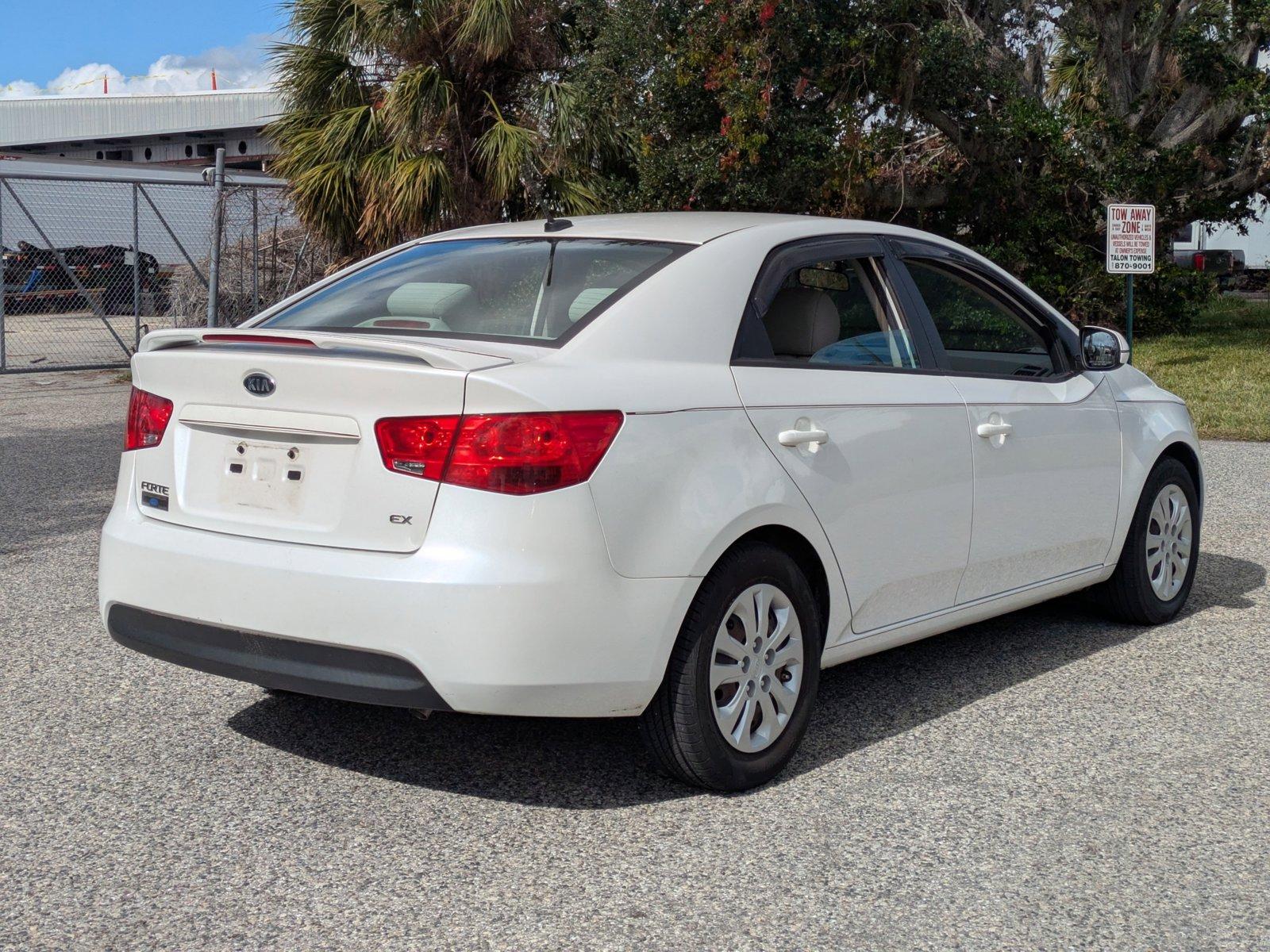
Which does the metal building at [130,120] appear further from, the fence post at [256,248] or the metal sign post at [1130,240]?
the metal sign post at [1130,240]

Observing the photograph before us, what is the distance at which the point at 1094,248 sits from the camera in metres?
20.6

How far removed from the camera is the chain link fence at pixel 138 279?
1770 centimetres

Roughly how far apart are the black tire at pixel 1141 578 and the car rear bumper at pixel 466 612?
2.74 metres

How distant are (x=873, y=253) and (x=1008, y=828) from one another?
1903 mm

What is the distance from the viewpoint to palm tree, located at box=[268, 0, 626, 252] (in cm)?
1561

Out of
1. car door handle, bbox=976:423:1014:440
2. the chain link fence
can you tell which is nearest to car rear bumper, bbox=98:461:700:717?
car door handle, bbox=976:423:1014:440

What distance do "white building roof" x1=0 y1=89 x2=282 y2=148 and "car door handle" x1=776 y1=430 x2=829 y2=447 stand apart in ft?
194

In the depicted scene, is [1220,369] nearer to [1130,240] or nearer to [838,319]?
[1130,240]

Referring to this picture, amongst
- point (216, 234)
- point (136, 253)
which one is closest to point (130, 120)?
point (136, 253)

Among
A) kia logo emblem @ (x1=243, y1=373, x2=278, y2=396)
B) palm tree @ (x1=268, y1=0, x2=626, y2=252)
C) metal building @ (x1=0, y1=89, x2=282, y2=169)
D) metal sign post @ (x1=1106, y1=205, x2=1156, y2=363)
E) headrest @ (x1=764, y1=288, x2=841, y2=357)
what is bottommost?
kia logo emblem @ (x1=243, y1=373, x2=278, y2=396)

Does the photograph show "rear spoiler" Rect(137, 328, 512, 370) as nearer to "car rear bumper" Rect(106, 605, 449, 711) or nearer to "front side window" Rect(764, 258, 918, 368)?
"car rear bumper" Rect(106, 605, 449, 711)

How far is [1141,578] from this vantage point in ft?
18.9

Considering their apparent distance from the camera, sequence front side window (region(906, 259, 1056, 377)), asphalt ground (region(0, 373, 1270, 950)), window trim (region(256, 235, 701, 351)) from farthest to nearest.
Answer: front side window (region(906, 259, 1056, 377)) < window trim (region(256, 235, 701, 351)) < asphalt ground (region(0, 373, 1270, 950))

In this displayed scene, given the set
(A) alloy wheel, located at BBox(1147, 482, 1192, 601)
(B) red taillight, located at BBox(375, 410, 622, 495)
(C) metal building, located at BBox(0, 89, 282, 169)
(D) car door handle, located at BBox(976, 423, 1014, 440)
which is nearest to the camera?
(B) red taillight, located at BBox(375, 410, 622, 495)
